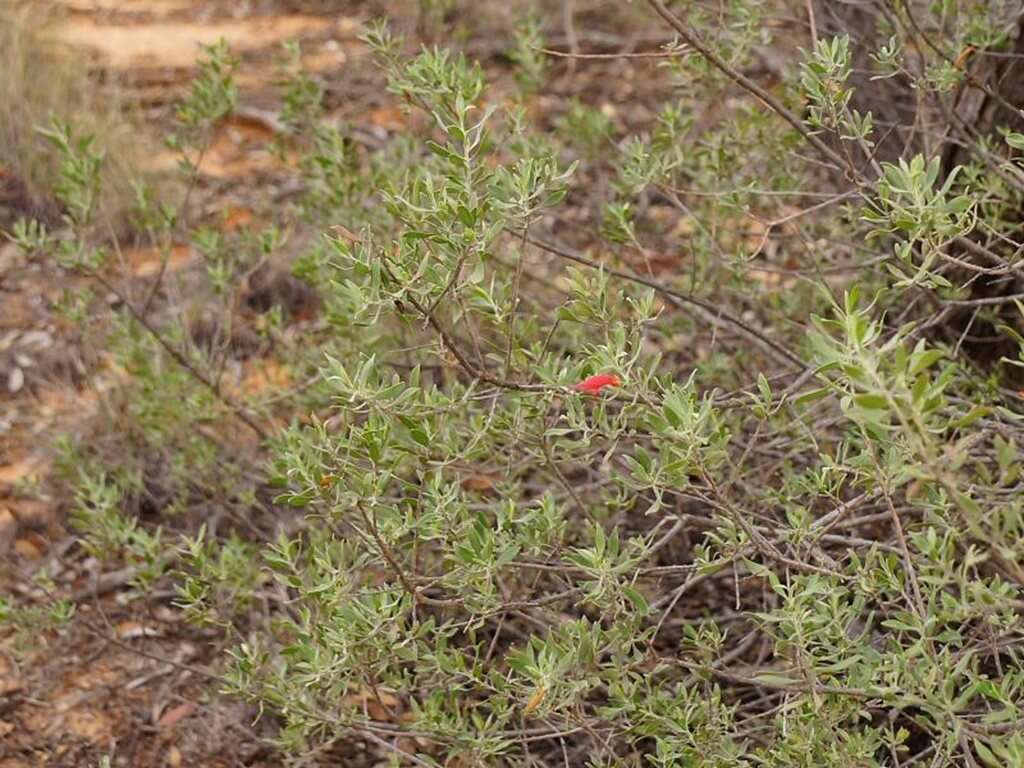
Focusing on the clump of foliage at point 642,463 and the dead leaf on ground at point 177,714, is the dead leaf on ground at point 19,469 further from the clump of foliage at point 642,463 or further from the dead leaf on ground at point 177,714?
the dead leaf on ground at point 177,714

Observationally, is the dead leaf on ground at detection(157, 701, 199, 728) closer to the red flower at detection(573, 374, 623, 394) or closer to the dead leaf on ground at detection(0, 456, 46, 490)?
the dead leaf on ground at detection(0, 456, 46, 490)

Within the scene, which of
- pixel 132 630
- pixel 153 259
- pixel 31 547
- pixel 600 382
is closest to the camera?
pixel 600 382

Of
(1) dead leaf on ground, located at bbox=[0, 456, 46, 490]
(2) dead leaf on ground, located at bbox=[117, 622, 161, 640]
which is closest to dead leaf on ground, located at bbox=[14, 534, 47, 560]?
(1) dead leaf on ground, located at bbox=[0, 456, 46, 490]

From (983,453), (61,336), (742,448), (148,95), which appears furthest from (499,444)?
(148,95)

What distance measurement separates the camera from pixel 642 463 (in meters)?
2.15

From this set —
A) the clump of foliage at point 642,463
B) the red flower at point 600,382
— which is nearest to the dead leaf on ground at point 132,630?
the clump of foliage at point 642,463

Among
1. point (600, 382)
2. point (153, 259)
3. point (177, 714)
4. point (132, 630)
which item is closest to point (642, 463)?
point (600, 382)

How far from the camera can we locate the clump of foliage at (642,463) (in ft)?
6.57

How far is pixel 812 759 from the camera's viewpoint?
2.14m

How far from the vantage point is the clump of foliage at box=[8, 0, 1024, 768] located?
2004 millimetres

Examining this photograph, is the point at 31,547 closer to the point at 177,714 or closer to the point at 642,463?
the point at 177,714

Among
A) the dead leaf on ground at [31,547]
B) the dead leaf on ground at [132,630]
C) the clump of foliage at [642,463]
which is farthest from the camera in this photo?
the dead leaf on ground at [31,547]

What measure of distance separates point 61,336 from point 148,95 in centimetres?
172

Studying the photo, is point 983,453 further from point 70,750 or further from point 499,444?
point 70,750
